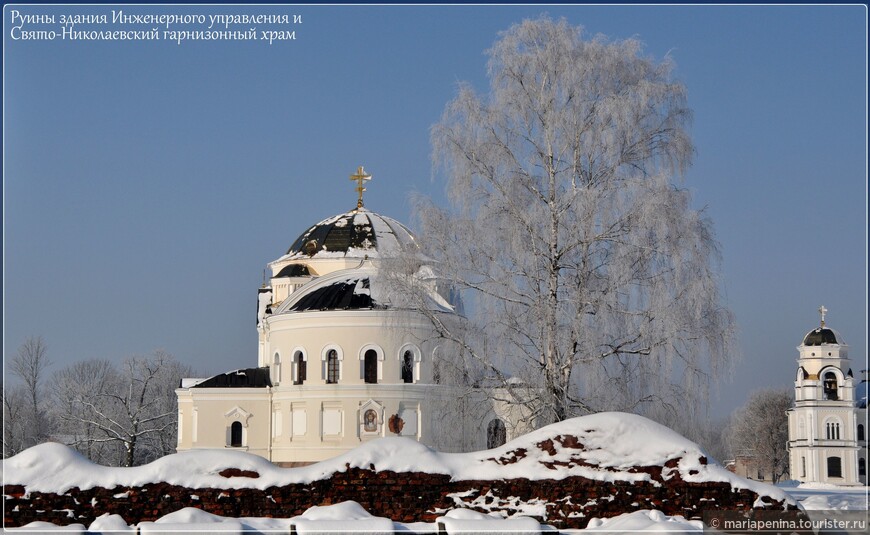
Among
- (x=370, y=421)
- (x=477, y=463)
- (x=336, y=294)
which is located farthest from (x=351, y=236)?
(x=477, y=463)

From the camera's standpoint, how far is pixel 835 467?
7081cm

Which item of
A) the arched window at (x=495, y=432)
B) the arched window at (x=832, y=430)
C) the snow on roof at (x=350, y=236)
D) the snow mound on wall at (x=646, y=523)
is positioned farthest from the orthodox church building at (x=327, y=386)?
the arched window at (x=832, y=430)

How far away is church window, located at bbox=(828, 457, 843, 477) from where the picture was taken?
70.0 metres

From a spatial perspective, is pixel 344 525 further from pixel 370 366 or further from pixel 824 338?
pixel 824 338

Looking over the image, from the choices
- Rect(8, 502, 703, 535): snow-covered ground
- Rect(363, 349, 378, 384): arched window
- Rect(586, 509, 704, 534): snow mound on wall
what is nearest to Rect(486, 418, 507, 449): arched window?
Rect(363, 349, 378, 384): arched window

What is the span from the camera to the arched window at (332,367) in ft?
161

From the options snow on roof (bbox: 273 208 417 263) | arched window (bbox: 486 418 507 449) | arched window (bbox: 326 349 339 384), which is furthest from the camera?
snow on roof (bbox: 273 208 417 263)

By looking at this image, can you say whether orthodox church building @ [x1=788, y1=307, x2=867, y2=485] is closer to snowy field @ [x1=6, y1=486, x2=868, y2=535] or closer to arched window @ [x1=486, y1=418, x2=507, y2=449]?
arched window @ [x1=486, y1=418, x2=507, y2=449]

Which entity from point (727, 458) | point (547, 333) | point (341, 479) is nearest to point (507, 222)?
point (547, 333)

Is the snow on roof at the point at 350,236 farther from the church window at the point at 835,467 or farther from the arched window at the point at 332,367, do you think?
the church window at the point at 835,467

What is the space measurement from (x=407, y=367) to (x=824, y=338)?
3572 centimetres

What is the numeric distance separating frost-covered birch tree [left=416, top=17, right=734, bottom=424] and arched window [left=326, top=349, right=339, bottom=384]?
2578cm

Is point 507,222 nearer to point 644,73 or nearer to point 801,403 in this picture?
point 644,73

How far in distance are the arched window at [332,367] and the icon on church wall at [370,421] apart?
6.26ft
